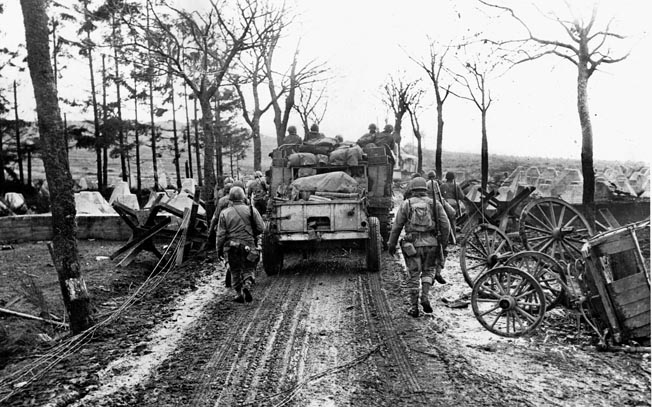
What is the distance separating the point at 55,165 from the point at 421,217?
179 inches

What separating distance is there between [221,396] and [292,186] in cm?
693

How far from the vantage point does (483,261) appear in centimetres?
827

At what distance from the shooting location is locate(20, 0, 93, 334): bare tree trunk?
6.51 meters

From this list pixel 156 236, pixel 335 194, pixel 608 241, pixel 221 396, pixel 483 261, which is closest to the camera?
pixel 221 396

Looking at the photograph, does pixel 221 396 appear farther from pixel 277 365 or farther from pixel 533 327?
pixel 533 327

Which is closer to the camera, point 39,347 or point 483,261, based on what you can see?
point 39,347

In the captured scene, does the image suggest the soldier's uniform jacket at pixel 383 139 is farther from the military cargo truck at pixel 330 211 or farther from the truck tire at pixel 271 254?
the truck tire at pixel 271 254

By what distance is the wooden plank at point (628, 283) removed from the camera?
16.7 ft

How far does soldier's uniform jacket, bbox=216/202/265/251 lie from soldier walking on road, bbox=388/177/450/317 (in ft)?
7.80

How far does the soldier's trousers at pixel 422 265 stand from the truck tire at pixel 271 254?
11.2 ft

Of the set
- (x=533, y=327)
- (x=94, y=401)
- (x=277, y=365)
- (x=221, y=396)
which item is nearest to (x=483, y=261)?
(x=533, y=327)

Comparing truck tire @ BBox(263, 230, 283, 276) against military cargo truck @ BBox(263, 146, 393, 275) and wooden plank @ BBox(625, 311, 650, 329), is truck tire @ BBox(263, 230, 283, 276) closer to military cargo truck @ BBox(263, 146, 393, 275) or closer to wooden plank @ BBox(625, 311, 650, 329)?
military cargo truck @ BBox(263, 146, 393, 275)

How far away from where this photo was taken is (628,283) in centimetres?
514

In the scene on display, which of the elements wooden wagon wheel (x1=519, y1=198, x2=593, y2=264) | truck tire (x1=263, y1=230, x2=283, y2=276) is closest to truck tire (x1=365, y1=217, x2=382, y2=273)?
truck tire (x1=263, y1=230, x2=283, y2=276)
